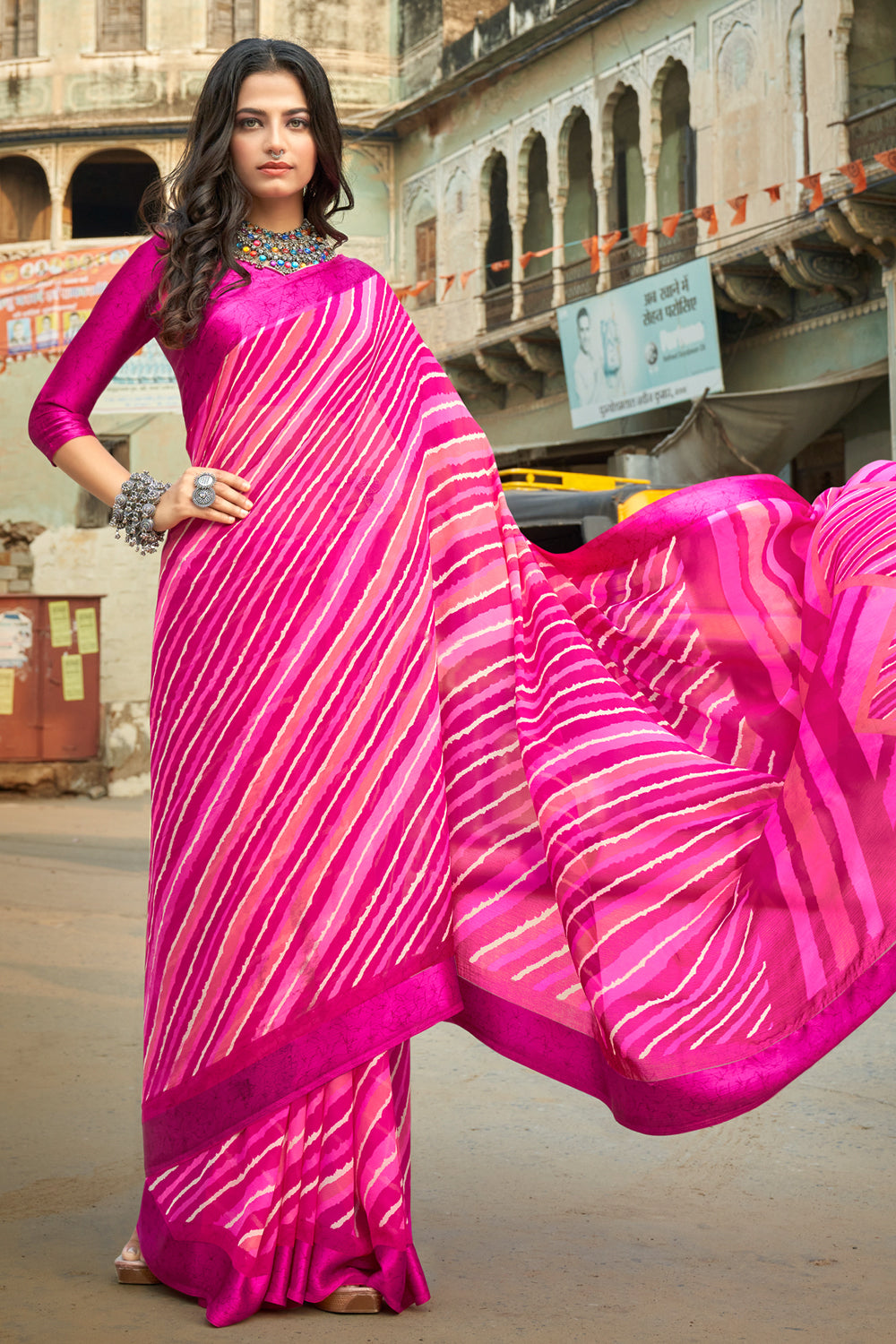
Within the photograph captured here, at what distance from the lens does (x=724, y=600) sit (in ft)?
6.58

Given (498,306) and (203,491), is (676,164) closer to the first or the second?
(498,306)

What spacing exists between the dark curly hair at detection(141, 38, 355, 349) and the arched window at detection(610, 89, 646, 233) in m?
14.0

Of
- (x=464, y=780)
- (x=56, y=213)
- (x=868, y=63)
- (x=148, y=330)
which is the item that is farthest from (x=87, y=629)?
(x=464, y=780)

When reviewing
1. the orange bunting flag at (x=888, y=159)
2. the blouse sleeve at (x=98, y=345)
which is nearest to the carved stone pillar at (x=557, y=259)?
the orange bunting flag at (x=888, y=159)

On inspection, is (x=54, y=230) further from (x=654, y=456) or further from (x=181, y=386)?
(x=181, y=386)

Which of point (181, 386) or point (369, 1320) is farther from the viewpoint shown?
point (181, 386)

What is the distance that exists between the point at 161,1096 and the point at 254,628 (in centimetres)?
62

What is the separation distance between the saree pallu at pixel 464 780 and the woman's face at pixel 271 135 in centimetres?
16

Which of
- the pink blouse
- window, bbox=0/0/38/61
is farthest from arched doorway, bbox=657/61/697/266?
the pink blouse

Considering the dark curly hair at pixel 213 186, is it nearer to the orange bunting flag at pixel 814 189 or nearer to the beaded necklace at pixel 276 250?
the beaded necklace at pixel 276 250

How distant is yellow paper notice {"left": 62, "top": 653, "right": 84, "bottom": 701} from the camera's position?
12.8 m

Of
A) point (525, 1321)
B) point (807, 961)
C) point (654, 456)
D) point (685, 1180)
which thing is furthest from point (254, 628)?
point (654, 456)

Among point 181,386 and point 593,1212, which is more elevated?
point 181,386

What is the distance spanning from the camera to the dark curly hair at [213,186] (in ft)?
6.67
